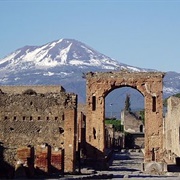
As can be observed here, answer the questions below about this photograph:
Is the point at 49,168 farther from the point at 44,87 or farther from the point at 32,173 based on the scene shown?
the point at 44,87

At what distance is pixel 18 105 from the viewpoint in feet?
94.8

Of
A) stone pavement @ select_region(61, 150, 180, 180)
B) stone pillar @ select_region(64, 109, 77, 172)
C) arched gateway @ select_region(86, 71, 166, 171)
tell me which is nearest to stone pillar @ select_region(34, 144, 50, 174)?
stone pavement @ select_region(61, 150, 180, 180)

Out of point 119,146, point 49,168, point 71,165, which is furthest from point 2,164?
point 119,146

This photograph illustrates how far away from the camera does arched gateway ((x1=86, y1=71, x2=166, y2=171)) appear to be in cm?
4106

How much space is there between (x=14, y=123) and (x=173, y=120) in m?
21.8

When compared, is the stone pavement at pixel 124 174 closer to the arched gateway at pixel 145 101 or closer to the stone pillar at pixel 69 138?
the stone pillar at pixel 69 138

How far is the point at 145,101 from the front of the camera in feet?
137

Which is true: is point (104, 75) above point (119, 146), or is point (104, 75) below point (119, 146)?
above

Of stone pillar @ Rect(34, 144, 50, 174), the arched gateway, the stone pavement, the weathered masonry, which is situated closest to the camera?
stone pillar @ Rect(34, 144, 50, 174)

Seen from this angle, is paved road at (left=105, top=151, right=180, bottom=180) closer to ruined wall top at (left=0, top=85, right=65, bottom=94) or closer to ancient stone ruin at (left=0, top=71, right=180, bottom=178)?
ancient stone ruin at (left=0, top=71, right=180, bottom=178)

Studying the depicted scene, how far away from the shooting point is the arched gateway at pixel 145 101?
135ft

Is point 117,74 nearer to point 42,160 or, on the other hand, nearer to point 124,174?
point 124,174

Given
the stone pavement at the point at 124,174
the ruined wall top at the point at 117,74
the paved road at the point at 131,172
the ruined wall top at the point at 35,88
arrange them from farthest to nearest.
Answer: the ruined wall top at the point at 35,88, the ruined wall top at the point at 117,74, the paved road at the point at 131,172, the stone pavement at the point at 124,174

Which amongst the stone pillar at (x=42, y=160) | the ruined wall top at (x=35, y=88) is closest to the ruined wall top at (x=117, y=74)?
the ruined wall top at (x=35, y=88)
